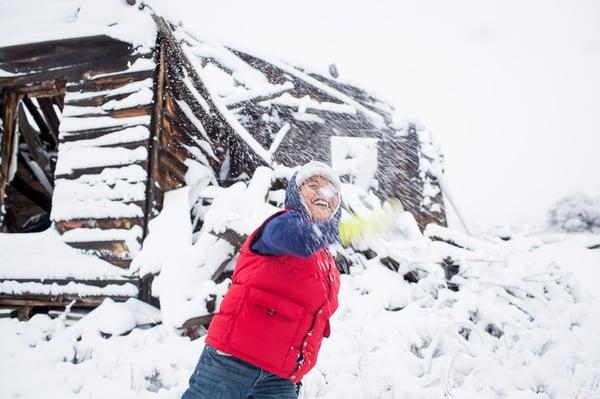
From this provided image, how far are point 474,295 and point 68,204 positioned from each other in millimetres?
4738

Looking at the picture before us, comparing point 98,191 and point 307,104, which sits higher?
point 307,104

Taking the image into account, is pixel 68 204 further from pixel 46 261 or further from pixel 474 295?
pixel 474 295

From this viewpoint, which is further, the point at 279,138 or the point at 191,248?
the point at 279,138

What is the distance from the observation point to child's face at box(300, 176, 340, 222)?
159 cm

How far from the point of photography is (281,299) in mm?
1569

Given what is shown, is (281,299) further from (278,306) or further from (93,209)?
(93,209)

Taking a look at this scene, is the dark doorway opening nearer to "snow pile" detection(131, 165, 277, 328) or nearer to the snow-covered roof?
the snow-covered roof

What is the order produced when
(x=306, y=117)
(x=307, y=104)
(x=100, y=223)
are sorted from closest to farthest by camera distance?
(x=100, y=223)
(x=307, y=104)
(x=306, y=117)

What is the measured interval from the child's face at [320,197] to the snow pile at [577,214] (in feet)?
61.4

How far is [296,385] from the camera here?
1817 mm

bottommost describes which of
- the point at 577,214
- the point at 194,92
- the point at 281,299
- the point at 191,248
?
the point at 577,214

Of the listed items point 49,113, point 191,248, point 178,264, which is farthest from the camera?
point 49,113

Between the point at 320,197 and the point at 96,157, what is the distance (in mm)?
3860

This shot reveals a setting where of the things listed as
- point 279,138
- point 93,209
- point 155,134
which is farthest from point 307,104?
point 93,209
